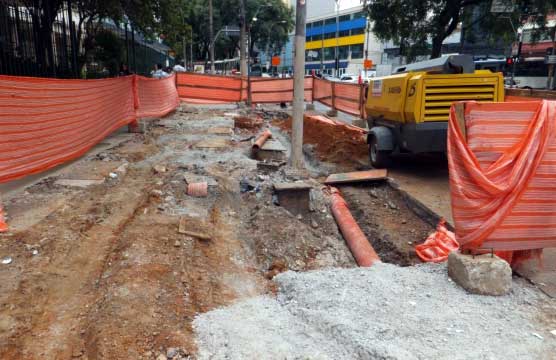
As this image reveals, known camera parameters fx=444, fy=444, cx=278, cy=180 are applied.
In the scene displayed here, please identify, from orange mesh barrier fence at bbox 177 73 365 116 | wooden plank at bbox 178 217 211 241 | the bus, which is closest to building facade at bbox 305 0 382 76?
the bus

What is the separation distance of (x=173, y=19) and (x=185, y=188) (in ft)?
24.2

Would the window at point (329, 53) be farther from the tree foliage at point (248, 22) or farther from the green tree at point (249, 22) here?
the green tree at point (249, 22)

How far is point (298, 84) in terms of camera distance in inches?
319

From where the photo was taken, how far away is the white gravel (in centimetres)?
282

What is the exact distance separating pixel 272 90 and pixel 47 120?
586 inches

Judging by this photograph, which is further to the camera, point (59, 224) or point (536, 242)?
point (59, 224)

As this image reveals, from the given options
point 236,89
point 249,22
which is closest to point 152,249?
point 236,89

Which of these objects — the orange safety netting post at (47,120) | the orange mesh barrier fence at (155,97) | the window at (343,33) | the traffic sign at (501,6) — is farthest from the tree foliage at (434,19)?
the window at (343,33)

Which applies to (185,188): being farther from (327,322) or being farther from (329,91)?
(329,91)

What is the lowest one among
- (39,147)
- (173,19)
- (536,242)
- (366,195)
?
(366,195)

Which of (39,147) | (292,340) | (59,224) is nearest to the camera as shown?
(292,340)

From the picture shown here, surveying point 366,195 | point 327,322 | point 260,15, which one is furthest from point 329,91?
point 260,15

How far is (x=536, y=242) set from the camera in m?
3.81

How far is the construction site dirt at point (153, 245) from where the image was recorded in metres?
3.13
